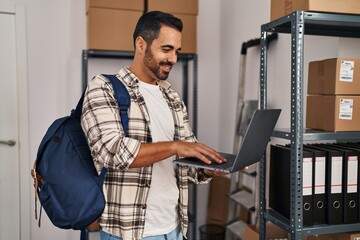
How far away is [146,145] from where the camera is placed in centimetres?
115

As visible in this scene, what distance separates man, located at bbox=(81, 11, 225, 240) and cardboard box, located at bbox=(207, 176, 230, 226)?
1.73m

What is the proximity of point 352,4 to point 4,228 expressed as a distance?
9.18 feet

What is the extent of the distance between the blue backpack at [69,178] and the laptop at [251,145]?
29 centimetres

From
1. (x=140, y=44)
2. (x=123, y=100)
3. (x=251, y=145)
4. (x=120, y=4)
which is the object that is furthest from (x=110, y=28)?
(x=251, y=145)

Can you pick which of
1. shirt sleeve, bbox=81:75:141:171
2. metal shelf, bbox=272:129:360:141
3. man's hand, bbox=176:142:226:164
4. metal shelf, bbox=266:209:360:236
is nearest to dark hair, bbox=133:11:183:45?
shirt sleeve, bbox=81:75:141:171

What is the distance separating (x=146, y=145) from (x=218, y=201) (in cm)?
220

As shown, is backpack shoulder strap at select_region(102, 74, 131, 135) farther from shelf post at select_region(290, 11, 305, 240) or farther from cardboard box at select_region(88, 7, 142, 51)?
cardboard box at select_region(88, 7, 142, 51)

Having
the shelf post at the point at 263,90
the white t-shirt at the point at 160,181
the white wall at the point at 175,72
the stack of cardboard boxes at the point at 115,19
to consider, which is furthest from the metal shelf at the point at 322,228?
the stack of cardboard boxes at the point at 115,19

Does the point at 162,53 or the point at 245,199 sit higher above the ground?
the point at 162,53

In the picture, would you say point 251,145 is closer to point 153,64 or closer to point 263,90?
point 153,64

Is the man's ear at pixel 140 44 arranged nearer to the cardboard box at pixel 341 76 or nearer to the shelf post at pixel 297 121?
the shelf post at pixel 297 121

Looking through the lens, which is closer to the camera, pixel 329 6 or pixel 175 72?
pixel 329 6

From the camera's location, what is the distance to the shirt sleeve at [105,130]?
1.12 meters

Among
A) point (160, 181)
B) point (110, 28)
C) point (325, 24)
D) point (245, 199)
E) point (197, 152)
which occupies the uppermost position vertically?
point (110, 28)
